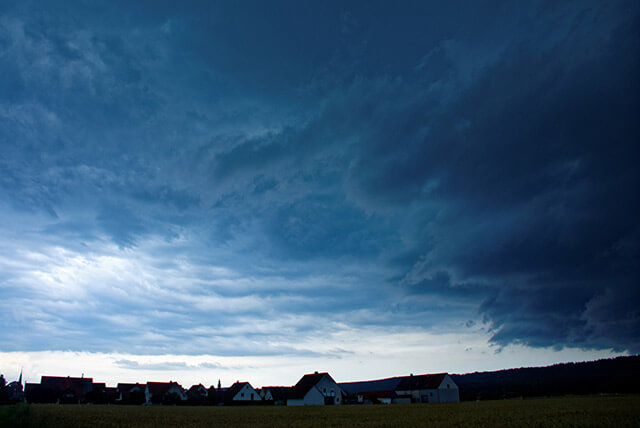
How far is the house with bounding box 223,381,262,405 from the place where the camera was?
9881 cm

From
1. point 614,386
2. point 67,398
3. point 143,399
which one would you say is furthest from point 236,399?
point 614,386

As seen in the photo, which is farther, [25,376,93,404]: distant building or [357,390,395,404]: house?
[357,390,395,404]: house

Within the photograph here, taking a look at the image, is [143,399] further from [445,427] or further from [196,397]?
[445,427]

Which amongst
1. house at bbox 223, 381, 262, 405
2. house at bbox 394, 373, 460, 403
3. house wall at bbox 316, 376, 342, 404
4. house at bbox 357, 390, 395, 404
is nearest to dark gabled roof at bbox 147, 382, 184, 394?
house at bbox 223, 381, 262, 405

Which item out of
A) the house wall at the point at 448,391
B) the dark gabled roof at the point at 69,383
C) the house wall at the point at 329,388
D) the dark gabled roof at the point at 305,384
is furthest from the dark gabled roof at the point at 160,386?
the house wall at the point at 448,391

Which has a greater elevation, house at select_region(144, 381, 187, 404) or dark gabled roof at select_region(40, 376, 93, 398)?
dark gabled roof at select_region(40, 376, 93, 398)

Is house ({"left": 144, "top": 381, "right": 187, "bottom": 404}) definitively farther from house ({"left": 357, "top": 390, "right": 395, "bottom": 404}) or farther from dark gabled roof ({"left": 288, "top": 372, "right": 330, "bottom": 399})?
house ({"left": 357, "top": 390, "right": 395, "bottom": 404})

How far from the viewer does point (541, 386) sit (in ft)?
429

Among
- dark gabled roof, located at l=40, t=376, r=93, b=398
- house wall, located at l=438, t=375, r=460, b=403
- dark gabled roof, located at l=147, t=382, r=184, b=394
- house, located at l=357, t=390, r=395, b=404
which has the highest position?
dark gabled roof, located at l=40, t=376, r=93, b=398

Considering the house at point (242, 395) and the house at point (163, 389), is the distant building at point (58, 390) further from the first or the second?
the house at point (242, 395)

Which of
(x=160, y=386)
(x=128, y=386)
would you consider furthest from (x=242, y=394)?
(x=128, y=386)

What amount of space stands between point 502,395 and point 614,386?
33.7 metres

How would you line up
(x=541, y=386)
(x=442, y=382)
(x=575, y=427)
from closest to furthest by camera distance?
1. (x=575, y=427)
2. (x=442, y=382)
3. (x=541, y=386)

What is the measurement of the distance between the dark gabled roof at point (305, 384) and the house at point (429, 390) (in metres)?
26.5
